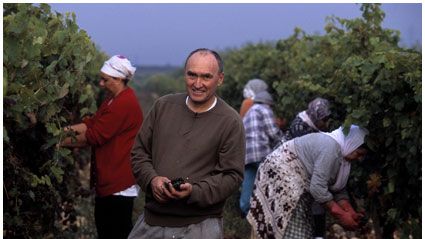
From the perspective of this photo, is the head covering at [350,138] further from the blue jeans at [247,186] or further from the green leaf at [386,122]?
the blue jeans at [247,186]

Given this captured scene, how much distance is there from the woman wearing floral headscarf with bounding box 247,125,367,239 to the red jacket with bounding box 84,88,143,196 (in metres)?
0.93

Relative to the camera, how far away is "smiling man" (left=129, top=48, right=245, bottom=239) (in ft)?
13.6

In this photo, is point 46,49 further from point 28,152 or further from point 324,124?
point 324,124

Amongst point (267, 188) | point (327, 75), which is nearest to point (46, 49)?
point (267, 188)

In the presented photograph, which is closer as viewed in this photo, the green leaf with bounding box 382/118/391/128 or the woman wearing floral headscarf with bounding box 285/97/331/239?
the green leaf with bounding box 382/118/391/128

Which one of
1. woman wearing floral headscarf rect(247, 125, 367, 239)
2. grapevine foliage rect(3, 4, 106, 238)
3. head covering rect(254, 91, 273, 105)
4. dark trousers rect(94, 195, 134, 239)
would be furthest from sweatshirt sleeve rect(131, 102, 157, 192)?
head covering rect(254, 91, 273, 105)

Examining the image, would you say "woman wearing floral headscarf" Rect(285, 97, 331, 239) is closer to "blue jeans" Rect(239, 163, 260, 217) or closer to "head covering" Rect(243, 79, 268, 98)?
"blue jeans" Rect(239, 163, 260, 217)

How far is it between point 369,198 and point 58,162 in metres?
2.39

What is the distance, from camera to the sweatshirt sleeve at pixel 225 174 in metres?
4.08

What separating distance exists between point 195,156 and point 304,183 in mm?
1529

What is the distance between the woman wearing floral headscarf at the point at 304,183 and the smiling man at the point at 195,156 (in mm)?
1214

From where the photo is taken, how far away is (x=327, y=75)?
7715 millimetres

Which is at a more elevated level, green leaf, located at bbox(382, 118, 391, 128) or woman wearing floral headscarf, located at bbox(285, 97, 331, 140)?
green leaf, located at bbox(382, 118, 391, 128)

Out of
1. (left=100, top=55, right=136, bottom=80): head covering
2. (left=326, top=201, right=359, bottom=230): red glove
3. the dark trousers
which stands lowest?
the dark trousers
